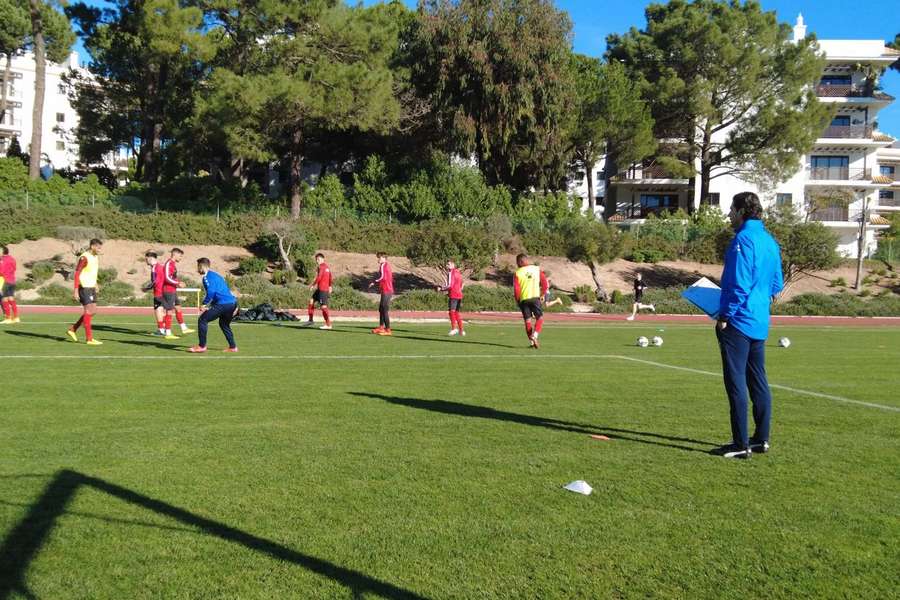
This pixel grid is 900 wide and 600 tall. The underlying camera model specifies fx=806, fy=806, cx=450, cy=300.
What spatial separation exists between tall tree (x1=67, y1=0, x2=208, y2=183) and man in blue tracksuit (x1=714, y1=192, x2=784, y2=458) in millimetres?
39155

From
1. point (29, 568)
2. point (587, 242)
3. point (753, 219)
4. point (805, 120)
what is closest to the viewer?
point (29, 568)

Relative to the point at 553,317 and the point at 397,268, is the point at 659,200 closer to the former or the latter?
the point at 397,268

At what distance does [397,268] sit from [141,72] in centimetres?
2051

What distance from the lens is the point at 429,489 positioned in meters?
5.50

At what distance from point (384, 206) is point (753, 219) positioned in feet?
132

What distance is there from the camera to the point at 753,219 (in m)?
6.74

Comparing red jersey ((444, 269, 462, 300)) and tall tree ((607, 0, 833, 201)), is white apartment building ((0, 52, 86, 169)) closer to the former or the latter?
tall tree ((607, 0, 833, 201))

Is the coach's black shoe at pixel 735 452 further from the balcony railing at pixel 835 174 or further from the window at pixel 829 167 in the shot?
the window at pixel 829 167

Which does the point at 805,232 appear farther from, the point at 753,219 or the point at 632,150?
the point at 753,219

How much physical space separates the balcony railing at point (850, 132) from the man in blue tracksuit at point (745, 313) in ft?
208

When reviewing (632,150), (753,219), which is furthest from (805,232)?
(753,219)

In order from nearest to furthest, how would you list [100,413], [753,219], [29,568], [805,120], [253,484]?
[29,568] < [253,484] < [753,219] < [100,413] < [805,120]

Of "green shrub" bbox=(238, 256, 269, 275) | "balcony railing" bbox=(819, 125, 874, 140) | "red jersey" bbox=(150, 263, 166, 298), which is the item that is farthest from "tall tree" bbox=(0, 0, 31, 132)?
"balcony railing" bbox=(819, 125, 874, 140)

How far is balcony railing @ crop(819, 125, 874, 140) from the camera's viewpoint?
6294 centimetres
